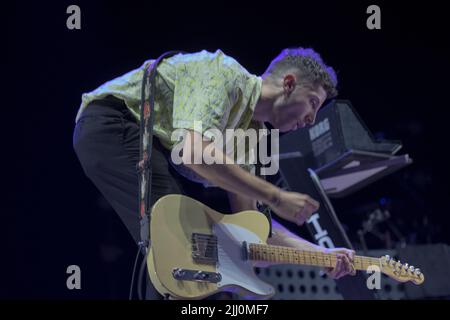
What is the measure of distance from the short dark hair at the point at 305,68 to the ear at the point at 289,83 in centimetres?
3

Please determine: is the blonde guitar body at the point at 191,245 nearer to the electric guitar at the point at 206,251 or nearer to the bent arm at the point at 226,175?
the electric guitar at the point at 206,251

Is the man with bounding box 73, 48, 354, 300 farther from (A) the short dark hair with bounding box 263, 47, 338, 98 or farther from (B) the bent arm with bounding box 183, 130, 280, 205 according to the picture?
(A) the short dark hair with bounding box 263, 47, 338, 98

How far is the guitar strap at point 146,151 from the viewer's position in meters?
2.13

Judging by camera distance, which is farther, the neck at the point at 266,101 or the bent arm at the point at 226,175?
the neck at the point at 266,101

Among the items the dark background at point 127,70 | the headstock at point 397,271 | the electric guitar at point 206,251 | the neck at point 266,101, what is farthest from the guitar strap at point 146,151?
the dark background at point 127,70

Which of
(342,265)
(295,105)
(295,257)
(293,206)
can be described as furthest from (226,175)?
(342,265)

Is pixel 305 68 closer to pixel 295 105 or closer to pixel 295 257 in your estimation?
pixel 295 105

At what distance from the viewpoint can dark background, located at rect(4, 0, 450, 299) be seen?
149 inches

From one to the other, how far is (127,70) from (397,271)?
239 cm

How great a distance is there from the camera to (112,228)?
13.6 feet

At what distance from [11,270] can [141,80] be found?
6.56ft

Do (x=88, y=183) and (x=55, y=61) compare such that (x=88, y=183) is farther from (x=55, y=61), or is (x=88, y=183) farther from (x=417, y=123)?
(x=417, y=123)
